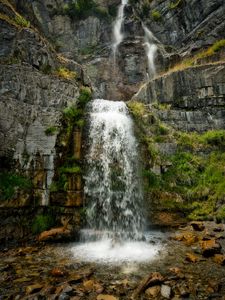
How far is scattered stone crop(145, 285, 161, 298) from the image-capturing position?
5806 mm

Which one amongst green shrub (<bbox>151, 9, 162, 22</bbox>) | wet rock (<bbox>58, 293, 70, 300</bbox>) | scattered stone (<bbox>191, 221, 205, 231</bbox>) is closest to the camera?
wet rock (<bbox>58, 293, 70, 300</bbox>)

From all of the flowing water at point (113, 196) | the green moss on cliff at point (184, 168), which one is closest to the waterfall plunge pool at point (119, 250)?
the flowing water at point (113, 196)

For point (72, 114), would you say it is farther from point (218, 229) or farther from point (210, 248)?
point (210, 248)

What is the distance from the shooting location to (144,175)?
12.5 meters

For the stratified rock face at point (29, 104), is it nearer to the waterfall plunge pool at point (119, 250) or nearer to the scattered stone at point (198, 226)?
the waterfall plunge pool at point (119, 250)

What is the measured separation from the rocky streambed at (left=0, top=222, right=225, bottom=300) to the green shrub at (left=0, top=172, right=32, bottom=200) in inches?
75.8

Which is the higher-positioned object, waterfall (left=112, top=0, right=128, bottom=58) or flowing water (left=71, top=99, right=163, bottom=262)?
waterfall (left=112, top=0, right=128, bottom=58)

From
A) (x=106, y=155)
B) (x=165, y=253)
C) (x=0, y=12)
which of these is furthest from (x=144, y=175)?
(x=0, y=12)

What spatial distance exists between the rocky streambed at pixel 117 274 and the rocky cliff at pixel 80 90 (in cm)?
240

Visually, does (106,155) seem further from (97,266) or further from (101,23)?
(101,23)

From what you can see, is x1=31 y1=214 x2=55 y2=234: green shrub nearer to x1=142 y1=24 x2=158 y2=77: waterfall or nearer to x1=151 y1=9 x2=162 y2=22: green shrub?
x1=142 y1=24 x2=158 y2=77: waterfall

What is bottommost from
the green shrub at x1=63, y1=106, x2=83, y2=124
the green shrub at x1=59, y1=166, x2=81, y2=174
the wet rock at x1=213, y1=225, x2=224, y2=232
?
the wet rock at x1=213, y1=225, x2=224, y2=232

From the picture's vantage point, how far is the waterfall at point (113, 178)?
35.1 ft

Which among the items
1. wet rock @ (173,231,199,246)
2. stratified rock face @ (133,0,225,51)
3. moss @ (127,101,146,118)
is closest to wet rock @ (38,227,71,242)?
wet rock @ (173,231,199,246)
